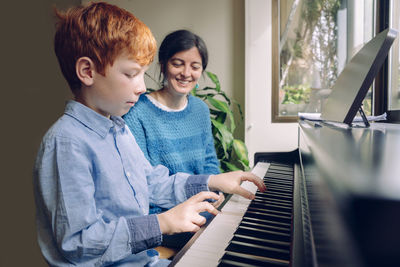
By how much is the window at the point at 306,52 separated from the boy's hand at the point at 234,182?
1.64m

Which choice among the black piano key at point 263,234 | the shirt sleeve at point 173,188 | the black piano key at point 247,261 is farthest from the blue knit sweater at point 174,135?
the black piano key at point 247,261

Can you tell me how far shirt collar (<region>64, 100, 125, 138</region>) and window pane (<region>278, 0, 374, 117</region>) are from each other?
2031mm

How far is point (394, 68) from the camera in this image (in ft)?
4.79

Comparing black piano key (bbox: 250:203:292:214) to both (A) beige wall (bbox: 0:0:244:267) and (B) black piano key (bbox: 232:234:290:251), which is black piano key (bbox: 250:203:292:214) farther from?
(A) beige wall (bbox: 0:0:244:267)

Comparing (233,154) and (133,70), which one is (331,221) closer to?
(133,70)

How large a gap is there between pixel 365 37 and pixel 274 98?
818mm

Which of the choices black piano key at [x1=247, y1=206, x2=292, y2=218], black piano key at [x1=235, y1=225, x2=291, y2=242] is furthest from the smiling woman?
black piano key at [x1=235, y1=225, x2=291, y2=242]

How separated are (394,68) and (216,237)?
1.37m

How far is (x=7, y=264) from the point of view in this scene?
1.86 metres

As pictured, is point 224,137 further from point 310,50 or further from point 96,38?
point 96,38

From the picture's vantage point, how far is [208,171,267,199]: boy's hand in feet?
3.06

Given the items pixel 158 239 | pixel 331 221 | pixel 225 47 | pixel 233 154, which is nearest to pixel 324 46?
pixel 225 47

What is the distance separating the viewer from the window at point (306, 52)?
7.95 ft

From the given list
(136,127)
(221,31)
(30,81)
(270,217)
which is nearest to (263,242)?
(270,217)
